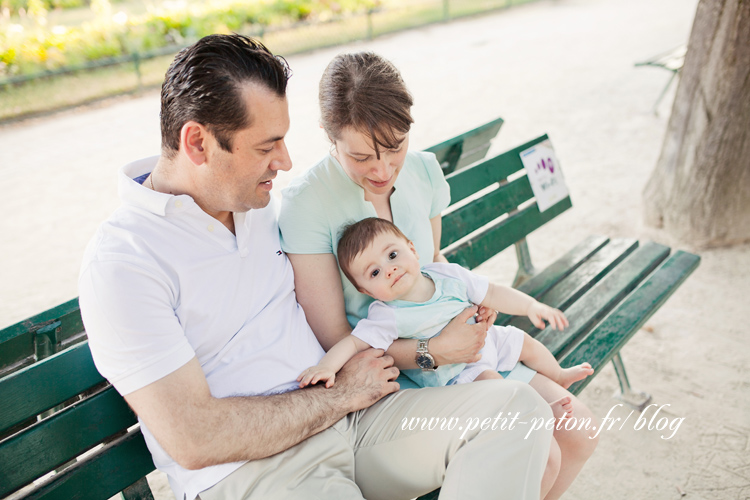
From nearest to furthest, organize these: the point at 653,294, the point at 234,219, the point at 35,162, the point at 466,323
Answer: the point at 234,219 < the point at 466,323 < the point at 653,294 < the point at 35,162

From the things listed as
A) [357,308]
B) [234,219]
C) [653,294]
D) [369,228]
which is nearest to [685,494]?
[653,294]

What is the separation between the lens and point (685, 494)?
262 cm

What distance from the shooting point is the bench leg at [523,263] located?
3.62 meters

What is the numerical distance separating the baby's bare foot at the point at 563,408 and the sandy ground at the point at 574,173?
0.73 metres

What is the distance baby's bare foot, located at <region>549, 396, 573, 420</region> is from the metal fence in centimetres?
1152

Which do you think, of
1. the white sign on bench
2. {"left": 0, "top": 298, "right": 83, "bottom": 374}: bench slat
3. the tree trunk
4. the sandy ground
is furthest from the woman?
the tree trunk

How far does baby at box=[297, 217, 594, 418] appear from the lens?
2.11 m

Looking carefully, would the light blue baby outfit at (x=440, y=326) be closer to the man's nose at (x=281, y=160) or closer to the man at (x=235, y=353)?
the man at (x=235, y=353)

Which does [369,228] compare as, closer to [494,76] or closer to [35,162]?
[35,162]

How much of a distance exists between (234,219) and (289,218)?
207 millimetres

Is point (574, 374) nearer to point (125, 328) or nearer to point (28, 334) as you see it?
point (125, 328)

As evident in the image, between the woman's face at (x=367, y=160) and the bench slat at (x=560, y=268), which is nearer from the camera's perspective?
the woman's face at (x=367, y=160)

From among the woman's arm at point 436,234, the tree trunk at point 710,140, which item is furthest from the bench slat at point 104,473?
the tree trunk at point 710,140

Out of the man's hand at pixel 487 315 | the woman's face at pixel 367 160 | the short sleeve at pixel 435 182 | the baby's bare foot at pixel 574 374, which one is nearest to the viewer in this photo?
the woman's face at pixel 367 160
